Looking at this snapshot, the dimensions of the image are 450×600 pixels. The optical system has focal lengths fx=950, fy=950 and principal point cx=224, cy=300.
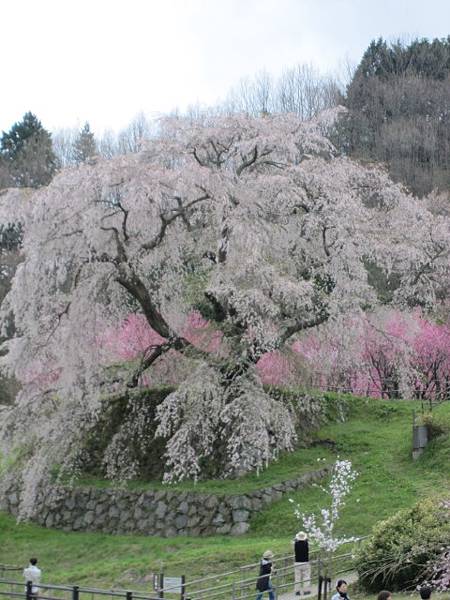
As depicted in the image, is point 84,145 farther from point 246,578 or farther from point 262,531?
point 246,578

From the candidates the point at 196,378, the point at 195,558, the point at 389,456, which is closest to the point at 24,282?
the point at 196,378

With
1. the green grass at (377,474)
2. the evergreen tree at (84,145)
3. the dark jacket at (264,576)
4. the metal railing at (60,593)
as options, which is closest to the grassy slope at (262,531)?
the green grass at (377,474)

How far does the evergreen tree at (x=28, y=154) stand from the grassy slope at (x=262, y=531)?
3460 centimetres

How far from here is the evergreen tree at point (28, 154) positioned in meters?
58.7

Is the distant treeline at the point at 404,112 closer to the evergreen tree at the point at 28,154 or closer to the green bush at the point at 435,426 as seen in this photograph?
the evergreen tree at the point at 28,154

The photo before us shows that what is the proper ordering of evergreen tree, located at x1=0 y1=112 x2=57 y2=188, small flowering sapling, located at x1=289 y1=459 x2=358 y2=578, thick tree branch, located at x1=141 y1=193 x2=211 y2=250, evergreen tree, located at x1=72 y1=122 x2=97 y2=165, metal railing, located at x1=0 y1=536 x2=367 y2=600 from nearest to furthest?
small flowering sapling, located at x1=289 y1=459 x2=358 y2=578 < metal railing, located at x1=0 y1=536 x2=367 y2=600 < thick tree branch, located at x1=141 y1=193 x2=211 y2=250 < evergreen tree, located at x1=0 y1=112 x2=57 y2=188 < evergreen tree, located at x1=72 y1=122 x2=97 y2=165

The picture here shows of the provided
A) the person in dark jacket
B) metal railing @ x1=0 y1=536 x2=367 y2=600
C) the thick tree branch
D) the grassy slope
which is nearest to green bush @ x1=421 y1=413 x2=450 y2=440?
the grassy slope

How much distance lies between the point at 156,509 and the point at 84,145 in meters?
47.7

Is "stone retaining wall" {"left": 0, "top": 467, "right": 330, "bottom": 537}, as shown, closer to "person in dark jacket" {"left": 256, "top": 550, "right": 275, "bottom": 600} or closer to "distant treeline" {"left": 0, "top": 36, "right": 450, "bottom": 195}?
"person in dark jacket" {"left": 256, "top": 550, "right": 275, "bottom": 600}

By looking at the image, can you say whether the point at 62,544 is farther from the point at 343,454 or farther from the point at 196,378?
the point at 343,454

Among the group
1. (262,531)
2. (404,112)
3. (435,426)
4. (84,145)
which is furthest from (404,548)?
(404,112)

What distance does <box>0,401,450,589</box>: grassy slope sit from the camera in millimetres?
19625

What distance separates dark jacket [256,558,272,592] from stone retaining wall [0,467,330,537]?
576 cm

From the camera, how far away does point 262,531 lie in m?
21.5
